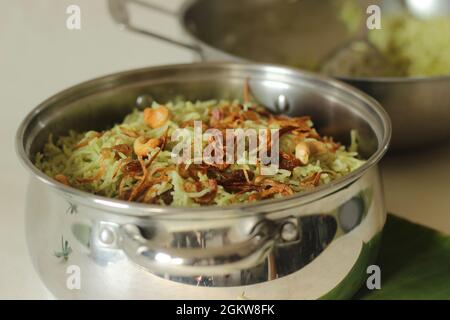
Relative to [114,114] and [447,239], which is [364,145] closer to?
[447,239]

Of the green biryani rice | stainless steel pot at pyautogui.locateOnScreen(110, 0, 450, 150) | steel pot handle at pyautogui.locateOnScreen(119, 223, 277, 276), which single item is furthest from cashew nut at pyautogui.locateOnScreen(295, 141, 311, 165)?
stainless steel pot at pyautogui.locateOnScreen(110, 0, 450, 150)

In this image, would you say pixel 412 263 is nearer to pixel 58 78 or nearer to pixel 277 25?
pixel 277 25

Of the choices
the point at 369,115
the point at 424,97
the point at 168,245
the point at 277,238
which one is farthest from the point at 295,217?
the point at 424,97

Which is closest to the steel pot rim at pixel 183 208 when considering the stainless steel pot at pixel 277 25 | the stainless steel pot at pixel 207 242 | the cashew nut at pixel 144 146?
the stainless steel pot at pixel 207 242

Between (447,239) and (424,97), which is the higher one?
(424,97)

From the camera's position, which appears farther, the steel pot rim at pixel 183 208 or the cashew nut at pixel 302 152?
the cashew nut at pixel 302 152

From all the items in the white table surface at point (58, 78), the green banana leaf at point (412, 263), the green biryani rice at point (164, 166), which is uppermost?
the green biryani rice at point (164, 166)

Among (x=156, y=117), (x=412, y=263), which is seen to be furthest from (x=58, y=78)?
(x=412, y=263)

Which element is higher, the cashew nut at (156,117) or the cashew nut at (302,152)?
the cashew nut at (156,117)

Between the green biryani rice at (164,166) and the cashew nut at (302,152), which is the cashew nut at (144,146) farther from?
the cashew nut at (302,152)
